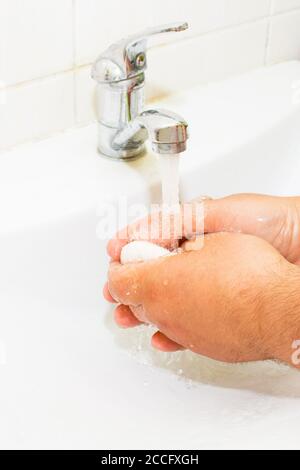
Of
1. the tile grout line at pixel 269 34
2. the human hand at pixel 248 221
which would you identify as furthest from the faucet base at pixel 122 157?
the tile grout line at pixel 269 34

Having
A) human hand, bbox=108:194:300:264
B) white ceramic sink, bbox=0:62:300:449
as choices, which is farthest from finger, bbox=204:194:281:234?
white ceramic sink, bbox=0:62:300:449

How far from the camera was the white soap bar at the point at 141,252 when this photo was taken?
52cm

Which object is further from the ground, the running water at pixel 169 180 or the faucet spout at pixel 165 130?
the faucet spout at pixel 165 130

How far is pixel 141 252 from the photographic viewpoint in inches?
20.8

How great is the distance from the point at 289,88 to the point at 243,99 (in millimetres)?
63

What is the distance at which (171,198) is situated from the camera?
2.02 feet

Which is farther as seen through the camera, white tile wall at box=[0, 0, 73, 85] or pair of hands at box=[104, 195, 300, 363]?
white tile wall at box=[0, 0, 73, 85]

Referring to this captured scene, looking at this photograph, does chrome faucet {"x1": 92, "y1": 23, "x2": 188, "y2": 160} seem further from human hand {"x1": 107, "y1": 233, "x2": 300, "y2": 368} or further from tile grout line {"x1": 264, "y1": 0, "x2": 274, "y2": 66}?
tile grout line {"x1": 264, "y1": 0, "x2": 274, "y2": 66}

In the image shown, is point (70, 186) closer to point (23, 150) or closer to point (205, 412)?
point (23, 150)

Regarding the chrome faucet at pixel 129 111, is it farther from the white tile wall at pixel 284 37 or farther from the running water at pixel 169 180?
the white tile wall at pixel 284 37

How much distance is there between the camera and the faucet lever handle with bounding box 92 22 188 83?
610 millimetres

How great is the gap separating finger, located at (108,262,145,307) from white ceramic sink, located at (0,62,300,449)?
0.31ft

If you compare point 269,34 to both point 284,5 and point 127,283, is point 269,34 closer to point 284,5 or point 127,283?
point 284,5

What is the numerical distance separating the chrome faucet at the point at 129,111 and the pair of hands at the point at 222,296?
9cm
